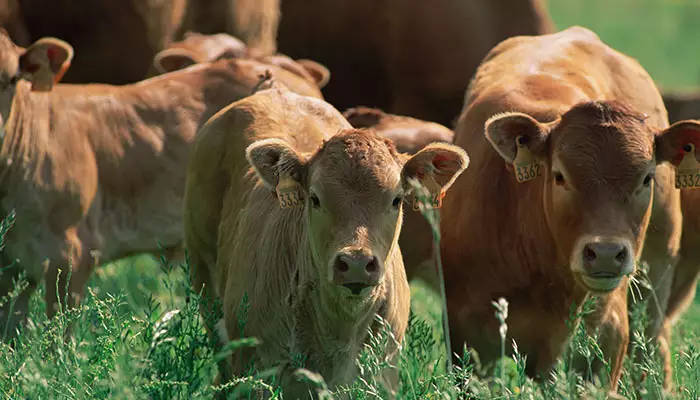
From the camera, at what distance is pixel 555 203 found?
17.7ft

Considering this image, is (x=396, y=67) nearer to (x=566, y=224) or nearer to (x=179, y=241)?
(x=179, y=241)

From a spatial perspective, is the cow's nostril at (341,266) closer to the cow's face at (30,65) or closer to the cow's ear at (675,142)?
the cow's ear at (675,142)

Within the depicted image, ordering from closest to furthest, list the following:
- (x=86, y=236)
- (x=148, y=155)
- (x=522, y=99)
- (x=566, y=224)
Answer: (x=566, y=224) < (x=522, y=99) < (x=86, y=236) < (x=148, y=155)

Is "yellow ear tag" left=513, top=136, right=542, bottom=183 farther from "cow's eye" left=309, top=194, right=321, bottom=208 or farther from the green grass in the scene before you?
the green grass

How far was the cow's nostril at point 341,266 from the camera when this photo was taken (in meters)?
4.56

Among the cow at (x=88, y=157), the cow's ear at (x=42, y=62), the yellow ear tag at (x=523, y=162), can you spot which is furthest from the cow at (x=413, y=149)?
the cow's ear at (x=42, y=62)

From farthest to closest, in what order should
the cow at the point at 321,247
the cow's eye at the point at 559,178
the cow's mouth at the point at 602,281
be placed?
the cow's eye at the point at 559,178 → the cow's mouth at the point at 602,281 → the cow at the point at 321,247

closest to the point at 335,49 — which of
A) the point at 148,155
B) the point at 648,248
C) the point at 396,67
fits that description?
the point at 396,67

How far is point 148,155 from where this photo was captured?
26.5 ft

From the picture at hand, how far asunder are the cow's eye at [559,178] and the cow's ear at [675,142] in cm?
44

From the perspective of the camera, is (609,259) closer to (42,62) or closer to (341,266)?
(341,266)

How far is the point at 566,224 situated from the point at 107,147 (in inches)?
142

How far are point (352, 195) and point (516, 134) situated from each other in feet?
3.54

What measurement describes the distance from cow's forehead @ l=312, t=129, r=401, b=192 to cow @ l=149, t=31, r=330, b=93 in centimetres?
312
